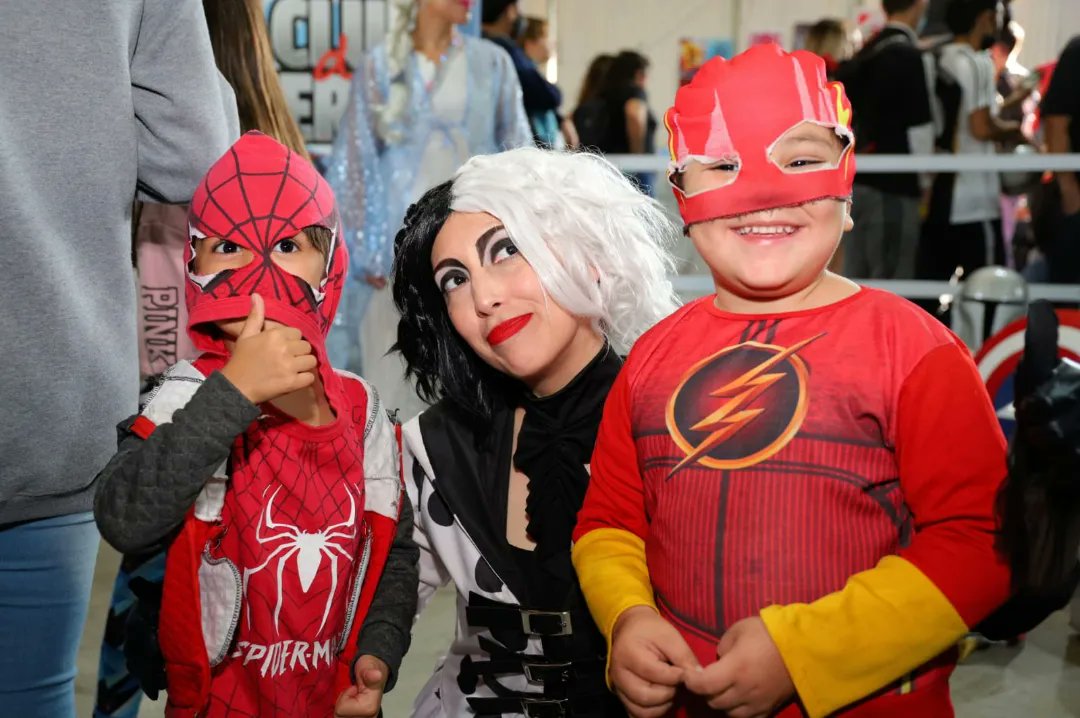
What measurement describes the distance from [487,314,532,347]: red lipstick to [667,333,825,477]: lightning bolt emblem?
0.35 m

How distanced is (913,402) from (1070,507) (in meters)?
0.17

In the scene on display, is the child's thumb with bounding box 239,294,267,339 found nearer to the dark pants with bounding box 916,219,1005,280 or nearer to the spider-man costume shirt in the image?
the spider-man costume shirt

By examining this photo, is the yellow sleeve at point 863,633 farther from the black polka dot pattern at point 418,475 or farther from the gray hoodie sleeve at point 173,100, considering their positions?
the gray hoodie sleeve at point 173,100

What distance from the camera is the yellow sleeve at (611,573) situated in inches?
46.3

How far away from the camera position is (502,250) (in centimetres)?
141

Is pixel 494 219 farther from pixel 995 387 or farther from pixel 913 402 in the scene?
pixel 995 387

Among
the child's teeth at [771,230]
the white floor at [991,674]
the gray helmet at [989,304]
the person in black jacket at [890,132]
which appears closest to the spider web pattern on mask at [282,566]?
the child's teeth at [771,230]

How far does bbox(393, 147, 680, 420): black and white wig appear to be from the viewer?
56.1 inches

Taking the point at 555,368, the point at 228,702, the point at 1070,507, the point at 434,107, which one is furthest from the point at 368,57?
the point at 1070,507

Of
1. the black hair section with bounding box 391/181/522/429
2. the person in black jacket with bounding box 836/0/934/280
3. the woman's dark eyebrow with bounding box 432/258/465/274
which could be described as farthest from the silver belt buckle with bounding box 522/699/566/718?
the person in black jacket with bounding box 836/0/934/280

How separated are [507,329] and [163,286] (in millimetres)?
916

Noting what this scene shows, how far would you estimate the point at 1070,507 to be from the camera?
96 centimetres

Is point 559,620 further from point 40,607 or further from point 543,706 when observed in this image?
point 40,607

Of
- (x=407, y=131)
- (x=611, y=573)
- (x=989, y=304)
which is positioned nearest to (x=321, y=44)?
(x=407, y=131)
